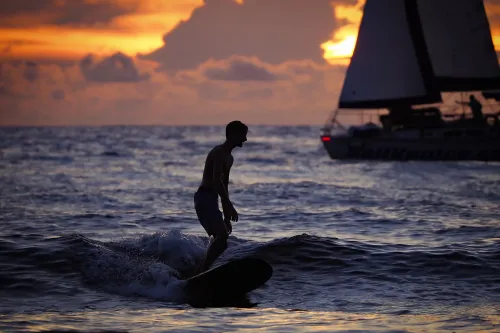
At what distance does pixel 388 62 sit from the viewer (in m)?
50.6

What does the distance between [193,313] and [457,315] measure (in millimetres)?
2908

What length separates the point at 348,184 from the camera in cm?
2892

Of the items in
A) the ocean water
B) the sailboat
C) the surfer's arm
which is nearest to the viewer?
the ocean water

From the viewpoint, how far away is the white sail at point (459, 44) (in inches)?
1992

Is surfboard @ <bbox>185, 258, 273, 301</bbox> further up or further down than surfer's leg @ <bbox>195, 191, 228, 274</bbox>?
further down

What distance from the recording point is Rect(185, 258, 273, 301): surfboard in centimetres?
852

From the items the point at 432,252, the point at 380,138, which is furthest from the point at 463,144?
the point at 432,252

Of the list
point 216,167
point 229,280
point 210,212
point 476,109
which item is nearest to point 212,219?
point 210,212

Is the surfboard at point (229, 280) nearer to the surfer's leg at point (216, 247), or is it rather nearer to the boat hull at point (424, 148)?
the surfer's leg at point (216, 247)

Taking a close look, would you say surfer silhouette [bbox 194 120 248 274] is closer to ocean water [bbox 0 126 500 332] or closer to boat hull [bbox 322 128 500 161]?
ocean water [bbox 0 126 500 332]

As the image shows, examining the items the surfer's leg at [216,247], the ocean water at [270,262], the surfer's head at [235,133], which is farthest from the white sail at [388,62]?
the surfer's leg at [216,247]

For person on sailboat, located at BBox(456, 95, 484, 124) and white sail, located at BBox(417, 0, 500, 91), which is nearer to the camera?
person on sailboat, located at BBox(456, 95, 484, 124)

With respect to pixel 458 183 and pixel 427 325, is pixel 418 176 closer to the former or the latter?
pixel 458 183

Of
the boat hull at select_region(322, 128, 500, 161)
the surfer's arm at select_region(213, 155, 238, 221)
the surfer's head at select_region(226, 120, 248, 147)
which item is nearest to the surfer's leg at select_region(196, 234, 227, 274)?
the surfer's arm at select_region(213, 155, 238, 221)
